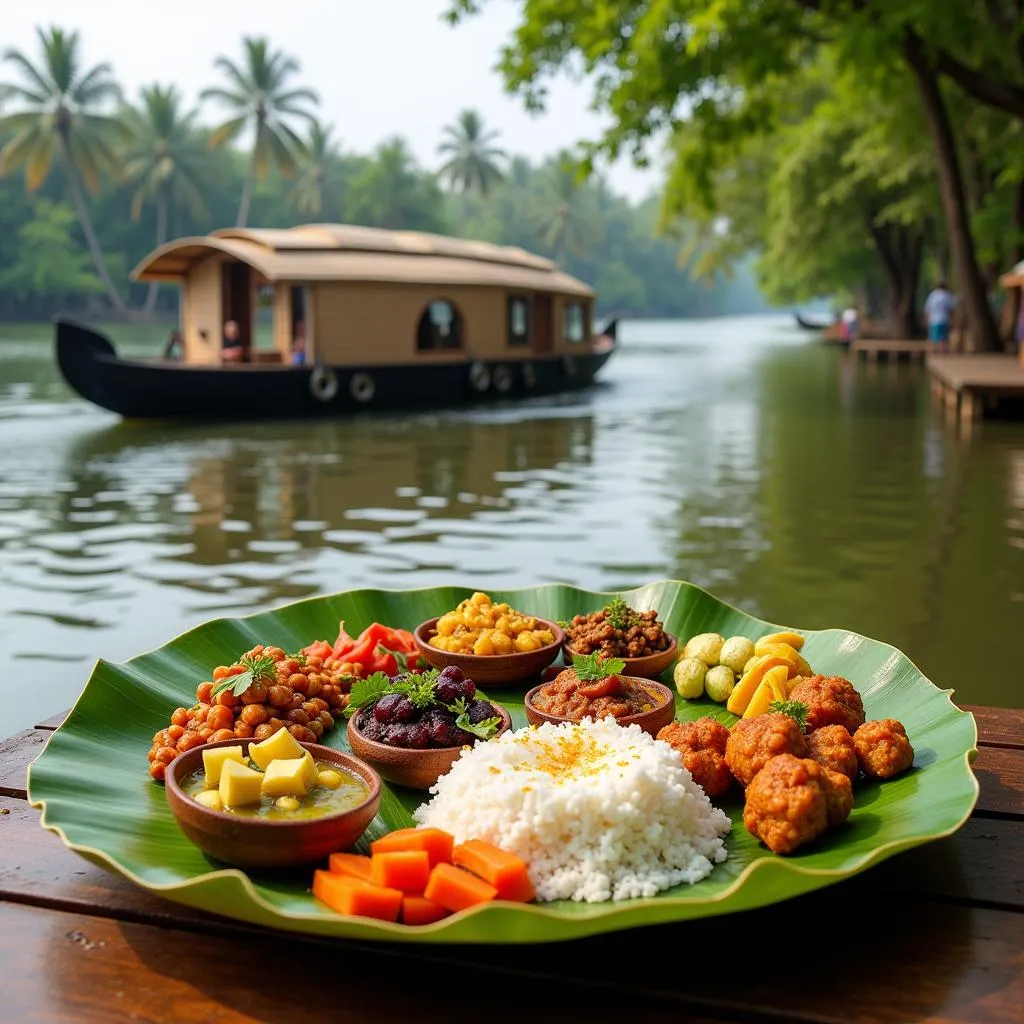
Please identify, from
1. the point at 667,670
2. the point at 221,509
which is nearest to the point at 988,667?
the point at 667,670

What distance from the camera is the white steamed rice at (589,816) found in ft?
6.95

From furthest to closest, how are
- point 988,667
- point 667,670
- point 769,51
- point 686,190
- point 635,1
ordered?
point 686,190 → point 635,1 → point 769,51 → point 988,667 → point 667,670

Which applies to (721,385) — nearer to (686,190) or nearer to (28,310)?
(686,190)

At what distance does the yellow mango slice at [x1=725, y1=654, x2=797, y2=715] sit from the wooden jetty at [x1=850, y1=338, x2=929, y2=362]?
32.0 meters

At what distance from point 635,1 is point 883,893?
58.6 feet

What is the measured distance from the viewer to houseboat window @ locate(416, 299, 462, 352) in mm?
21969

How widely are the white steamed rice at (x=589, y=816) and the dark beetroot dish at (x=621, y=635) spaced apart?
0.82 m

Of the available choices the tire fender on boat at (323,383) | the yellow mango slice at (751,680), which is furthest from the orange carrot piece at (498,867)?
the tire fender on boat at (323,383)

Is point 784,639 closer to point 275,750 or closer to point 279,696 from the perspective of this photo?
point 279,696

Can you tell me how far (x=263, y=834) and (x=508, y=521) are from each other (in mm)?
8748

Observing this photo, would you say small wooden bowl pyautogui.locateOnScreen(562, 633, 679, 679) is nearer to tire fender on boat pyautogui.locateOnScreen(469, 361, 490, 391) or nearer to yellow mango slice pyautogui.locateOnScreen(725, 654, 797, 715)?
yellow mango slice pyautogui.locateOnScreen(725, 654, 797, 715)

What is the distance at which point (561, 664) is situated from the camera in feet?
11.3

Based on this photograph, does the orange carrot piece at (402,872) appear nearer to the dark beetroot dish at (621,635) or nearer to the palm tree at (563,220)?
the dark beetroot dish at (621,635)

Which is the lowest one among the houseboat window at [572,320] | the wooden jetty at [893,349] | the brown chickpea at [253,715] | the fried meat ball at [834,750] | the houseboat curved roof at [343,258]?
the fried meat ball at [834,750]
